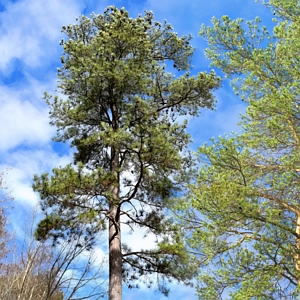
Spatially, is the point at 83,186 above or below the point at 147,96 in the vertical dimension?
below

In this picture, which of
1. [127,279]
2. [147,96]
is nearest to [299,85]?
[147,96]

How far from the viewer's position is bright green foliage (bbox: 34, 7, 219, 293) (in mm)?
6902

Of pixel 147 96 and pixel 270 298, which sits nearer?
pixel 270 298

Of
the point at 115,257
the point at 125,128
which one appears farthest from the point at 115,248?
the point at 125,128

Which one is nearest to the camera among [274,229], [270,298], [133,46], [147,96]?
[270,298]

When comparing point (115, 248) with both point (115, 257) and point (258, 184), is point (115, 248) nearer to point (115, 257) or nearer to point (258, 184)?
point (115, 257)

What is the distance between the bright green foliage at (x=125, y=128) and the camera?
6902mm

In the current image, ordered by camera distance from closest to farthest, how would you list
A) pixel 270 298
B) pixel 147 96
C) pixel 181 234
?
1. pixel 270 298
2. pixel 181 234
3. pixel 147 96

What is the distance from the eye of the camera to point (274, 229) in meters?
6.82

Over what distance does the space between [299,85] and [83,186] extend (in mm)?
4249

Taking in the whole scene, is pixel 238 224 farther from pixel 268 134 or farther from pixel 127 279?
pixel 127 279

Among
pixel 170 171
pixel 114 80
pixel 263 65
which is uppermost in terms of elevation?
pixel 263 65

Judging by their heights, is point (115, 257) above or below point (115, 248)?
below

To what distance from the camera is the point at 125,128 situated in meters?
7.00
